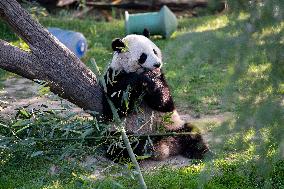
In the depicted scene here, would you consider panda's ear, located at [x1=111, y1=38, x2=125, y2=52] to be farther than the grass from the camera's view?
Yes

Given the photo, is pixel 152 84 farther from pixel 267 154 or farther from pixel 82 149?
pixel 267 154

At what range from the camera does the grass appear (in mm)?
3018

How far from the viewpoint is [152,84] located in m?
4.83

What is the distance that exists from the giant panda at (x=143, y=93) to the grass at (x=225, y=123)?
249mm

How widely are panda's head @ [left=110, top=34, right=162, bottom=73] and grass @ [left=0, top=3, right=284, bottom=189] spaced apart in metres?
0.34

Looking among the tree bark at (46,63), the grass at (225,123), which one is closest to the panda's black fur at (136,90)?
the tree bark at (46,63)

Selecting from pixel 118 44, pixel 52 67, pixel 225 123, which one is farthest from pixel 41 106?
pixel 225 123

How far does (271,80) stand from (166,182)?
1509 millimetres

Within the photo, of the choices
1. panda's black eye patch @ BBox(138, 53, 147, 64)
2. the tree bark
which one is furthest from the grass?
the tree bark

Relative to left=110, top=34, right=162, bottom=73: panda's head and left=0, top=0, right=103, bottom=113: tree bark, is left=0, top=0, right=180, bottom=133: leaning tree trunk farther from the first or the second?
left=110, top=34, right=162, bottom=73: panda's head

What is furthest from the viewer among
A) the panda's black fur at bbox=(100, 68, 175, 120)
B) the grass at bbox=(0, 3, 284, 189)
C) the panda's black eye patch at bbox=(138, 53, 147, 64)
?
the panda's black eye patch at bbox=(138, 53, 147, 64)

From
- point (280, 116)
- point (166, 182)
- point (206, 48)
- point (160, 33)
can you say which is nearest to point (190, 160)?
point (166, 182)

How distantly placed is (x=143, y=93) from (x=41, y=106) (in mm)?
1024

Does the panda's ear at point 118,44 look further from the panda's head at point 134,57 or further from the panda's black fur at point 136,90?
the panda's black fur at point 136,90
